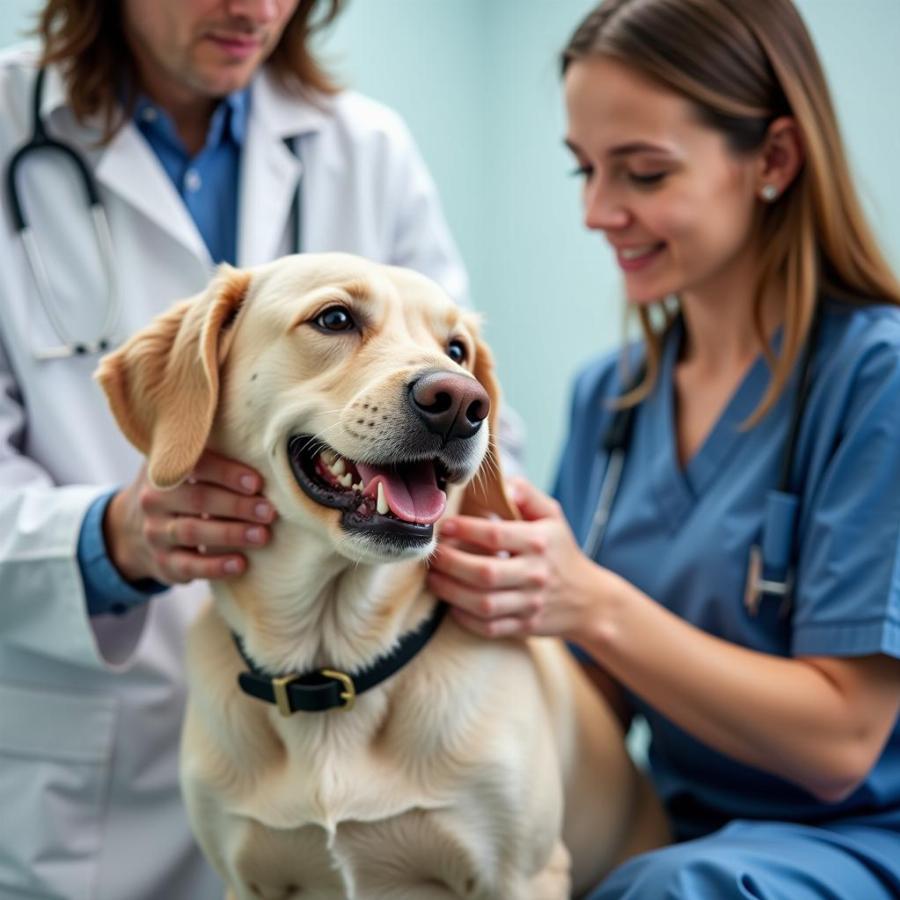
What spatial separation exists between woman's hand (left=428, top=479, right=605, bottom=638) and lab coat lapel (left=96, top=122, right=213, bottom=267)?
55 cm

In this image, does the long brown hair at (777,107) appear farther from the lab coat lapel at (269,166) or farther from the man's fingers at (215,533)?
the man's fingers at (215,533)

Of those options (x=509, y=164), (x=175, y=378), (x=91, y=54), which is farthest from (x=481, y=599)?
(x=509, y=164)

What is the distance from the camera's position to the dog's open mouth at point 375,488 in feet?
3.11

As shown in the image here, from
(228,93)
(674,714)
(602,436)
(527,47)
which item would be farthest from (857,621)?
(527,47)

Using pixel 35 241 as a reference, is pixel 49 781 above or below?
below

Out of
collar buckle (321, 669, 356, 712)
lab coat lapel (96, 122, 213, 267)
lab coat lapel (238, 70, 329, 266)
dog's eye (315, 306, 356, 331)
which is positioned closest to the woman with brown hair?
collar buckle (321, 669, 356, 712)

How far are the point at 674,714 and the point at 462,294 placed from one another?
0.68 metres

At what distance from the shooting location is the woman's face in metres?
1.33

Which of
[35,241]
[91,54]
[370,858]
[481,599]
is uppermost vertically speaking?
[91,54]

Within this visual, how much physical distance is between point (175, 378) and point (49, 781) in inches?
23.2

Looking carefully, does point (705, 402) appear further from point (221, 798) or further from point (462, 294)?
point (221, 798)

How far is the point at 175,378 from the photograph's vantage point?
1067 millimetres

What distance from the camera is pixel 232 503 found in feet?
3.46

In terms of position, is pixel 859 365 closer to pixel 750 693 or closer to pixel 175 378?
pixel 750 693
